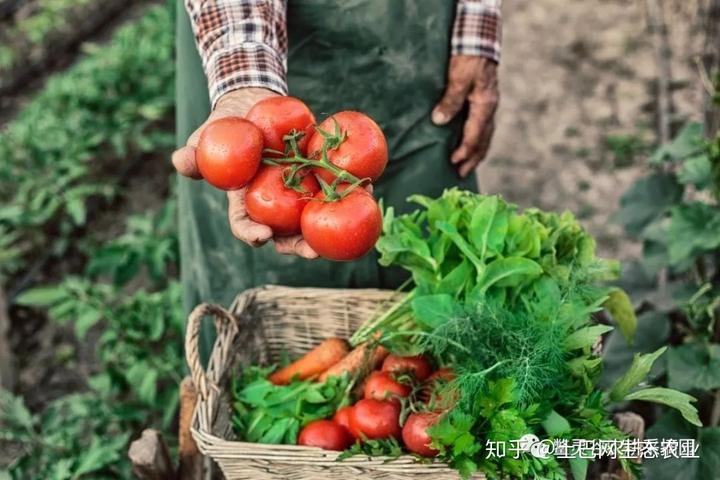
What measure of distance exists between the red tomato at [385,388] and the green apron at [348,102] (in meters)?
0.52

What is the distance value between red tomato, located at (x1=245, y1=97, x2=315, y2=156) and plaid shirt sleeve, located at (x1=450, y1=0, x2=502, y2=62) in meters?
0.76

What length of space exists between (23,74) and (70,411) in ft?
10.6

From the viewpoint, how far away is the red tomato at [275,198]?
1.61m

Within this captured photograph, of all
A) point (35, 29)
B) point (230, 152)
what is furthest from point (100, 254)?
point (35, 29)

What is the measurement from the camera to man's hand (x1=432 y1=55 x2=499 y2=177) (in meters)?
2.31

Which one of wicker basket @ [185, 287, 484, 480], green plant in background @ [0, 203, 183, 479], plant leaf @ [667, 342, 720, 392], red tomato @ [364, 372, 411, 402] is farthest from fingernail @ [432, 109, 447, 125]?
green plant in background @ [0, 203, 183, 479]

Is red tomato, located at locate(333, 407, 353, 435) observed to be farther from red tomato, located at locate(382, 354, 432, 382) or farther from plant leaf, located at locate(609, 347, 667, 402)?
plant leaf, located at locate(609, 347, 667, 402)

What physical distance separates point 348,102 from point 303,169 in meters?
0.73

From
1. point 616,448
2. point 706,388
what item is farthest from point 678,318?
point 616,448

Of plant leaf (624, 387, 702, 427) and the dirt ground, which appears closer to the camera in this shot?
plant leaf (624, 387, 702, 427)

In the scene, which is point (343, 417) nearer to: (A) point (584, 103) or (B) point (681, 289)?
(B) point (681, 289)

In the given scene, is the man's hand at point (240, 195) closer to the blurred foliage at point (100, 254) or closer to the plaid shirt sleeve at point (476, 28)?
the plaid shirt sleeve at point (476, 28)

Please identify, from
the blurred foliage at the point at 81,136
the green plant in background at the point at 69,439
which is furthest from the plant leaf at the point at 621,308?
the blurred foliage at the point at 81,136

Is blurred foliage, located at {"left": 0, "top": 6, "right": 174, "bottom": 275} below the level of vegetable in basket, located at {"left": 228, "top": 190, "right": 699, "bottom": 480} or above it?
above
